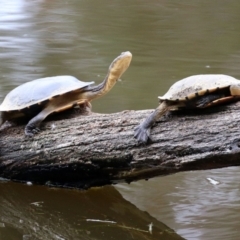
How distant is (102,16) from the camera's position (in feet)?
26.0

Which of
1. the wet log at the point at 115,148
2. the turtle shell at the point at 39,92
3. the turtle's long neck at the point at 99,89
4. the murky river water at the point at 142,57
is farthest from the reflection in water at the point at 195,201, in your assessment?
the turtle shell at the point at 39,92

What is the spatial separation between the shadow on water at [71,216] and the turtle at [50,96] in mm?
374

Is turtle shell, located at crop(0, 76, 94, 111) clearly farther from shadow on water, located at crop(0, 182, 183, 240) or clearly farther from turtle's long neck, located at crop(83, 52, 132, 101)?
shadow on water, located at crop(0, 182, 183, 240)

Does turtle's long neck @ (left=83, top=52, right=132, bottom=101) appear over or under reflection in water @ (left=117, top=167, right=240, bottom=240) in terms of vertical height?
over

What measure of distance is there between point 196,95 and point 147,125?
0.91 feet

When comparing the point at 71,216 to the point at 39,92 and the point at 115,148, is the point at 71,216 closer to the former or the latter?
the point at 115,148

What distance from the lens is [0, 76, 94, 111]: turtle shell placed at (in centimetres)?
258

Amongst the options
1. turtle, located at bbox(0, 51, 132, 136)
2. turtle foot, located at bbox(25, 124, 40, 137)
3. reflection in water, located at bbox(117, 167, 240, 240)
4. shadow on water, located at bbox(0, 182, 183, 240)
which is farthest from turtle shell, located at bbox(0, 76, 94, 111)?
reflection in water, located at bbox(117, 167, 240, 240)

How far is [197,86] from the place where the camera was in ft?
7.48

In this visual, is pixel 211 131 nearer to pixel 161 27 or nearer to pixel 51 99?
pixel 51 99

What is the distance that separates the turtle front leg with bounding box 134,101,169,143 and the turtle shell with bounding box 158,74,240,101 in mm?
55

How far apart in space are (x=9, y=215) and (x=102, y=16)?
5.89 meters

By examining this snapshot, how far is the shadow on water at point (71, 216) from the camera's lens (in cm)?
229

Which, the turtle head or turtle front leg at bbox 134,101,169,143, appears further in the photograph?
the turtle head
